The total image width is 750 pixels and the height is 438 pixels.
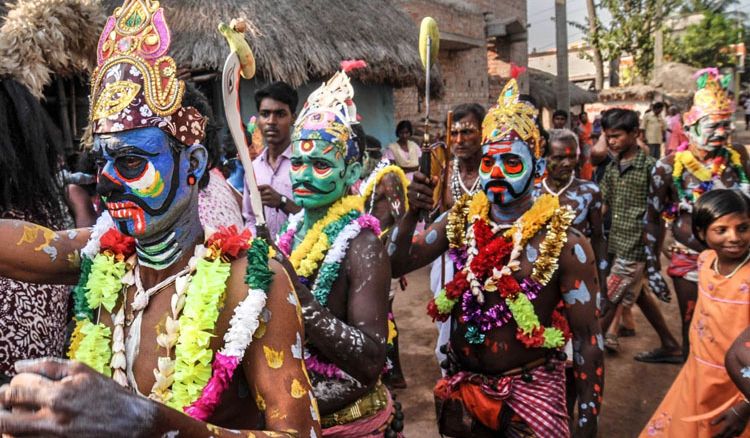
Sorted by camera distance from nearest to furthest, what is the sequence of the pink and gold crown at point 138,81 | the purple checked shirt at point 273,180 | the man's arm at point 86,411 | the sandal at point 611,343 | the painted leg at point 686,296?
the man's arm at point 86,411 < the pink and gold crown at point 138,81 < the purple checked shirt at point 273,180 < the painted leg at point 686,296 < the sandal at point 611,343

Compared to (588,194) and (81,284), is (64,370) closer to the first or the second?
(81,284)

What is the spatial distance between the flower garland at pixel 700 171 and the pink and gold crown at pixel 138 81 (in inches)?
168

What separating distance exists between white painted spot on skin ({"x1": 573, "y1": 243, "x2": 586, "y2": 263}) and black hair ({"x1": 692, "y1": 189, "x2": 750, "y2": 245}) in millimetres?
960

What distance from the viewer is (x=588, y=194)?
5.11 metres

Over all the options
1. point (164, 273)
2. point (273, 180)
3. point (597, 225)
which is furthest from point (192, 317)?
point (597, 225)

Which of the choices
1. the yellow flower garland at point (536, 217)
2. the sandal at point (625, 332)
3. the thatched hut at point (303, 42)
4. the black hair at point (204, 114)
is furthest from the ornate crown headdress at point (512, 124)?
the thatched hut at point (303, 42)

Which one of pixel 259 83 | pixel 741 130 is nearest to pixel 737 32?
pixel 741 130

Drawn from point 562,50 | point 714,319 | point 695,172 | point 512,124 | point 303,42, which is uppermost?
point 562,50

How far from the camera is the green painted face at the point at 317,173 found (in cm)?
270

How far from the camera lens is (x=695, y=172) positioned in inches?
191

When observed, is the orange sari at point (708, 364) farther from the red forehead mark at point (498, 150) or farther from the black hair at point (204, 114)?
the black hair at point (204, 114)

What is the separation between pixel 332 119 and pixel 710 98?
3475 mm

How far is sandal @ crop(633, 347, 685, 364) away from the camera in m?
5.59

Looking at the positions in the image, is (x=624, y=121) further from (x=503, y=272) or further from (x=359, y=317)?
(x=359, y=317)
